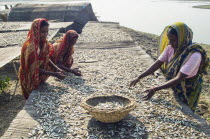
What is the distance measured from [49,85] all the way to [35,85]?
286 millimetres

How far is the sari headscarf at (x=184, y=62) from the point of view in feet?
9.94

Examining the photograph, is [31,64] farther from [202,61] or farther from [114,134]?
[202,61]

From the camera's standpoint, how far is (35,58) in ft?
12.5

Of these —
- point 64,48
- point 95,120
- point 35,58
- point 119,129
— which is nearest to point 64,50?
point 64,48

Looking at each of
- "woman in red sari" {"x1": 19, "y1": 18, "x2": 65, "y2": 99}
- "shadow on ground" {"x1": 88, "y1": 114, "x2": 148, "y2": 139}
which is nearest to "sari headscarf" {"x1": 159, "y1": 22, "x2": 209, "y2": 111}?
"shadow on ground" {"x1": 88, "y1": 114, "x2": 148, "y2": 139}

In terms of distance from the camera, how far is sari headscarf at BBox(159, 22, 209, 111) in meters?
3.03

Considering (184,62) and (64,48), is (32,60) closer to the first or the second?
(64,48)

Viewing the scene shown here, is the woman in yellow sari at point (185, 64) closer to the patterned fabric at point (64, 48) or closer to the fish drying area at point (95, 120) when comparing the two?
the fish drying area at point (95, 120)

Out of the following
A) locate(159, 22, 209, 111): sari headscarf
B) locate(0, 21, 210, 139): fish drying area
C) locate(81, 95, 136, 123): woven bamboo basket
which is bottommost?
locate(0, 21, 210, 139): fish drying area

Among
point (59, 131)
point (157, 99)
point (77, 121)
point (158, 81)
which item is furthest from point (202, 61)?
point (59, 131)

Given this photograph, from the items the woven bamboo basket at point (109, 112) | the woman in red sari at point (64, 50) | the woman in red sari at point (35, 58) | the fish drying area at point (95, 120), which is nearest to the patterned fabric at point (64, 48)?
the woman in red sari at point (64, 50)

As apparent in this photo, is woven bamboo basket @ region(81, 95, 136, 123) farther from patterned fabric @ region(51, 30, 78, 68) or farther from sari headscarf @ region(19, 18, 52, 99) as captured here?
patterned fabric @ region(51, 30, 78, 68)

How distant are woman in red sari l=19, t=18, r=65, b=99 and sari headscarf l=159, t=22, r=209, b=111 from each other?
6.34 ft

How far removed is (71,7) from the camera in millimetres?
16141
